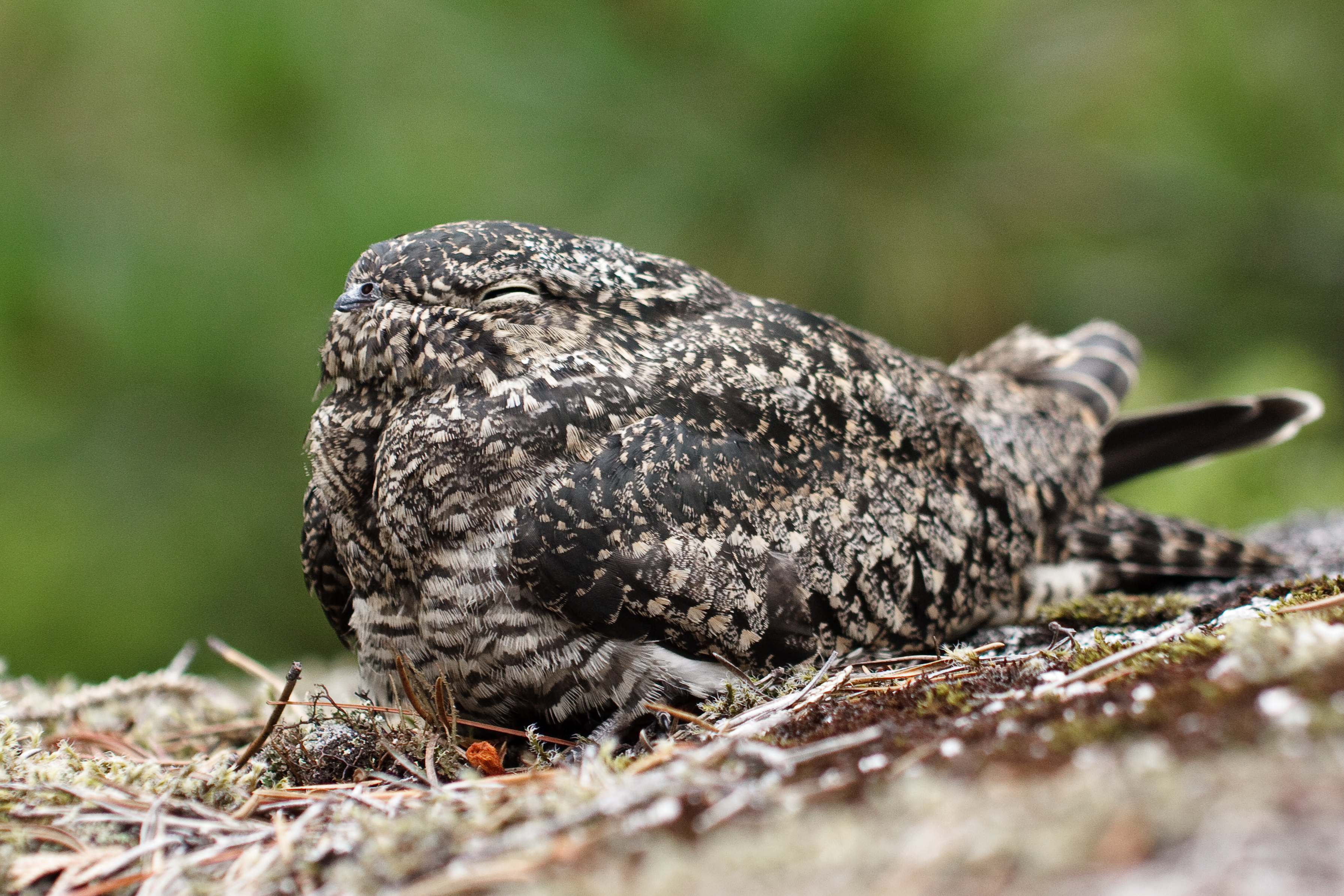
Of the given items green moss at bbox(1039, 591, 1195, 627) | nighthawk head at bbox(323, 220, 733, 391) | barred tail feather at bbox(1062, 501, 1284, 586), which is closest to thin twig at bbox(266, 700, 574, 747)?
nighthawk head at bbox(323, 220, 733, 391)

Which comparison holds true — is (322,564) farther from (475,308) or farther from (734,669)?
(734,669)

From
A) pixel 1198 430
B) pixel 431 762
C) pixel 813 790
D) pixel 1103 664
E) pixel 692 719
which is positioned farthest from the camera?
pixel 1198 430

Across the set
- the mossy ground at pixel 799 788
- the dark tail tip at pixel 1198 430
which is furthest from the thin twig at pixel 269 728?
the dark tail tip at pixel 1198 430

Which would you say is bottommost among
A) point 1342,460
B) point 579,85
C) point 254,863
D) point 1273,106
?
point 254,863

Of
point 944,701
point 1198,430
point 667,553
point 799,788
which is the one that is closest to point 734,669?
point 667,553

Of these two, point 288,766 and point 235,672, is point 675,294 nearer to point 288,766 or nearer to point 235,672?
point 288,766

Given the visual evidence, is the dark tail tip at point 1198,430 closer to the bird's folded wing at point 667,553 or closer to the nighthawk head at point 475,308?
the bird's folded wing at point 667,553

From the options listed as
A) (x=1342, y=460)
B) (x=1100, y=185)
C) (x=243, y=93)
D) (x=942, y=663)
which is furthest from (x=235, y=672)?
(x=1342, y=460)
